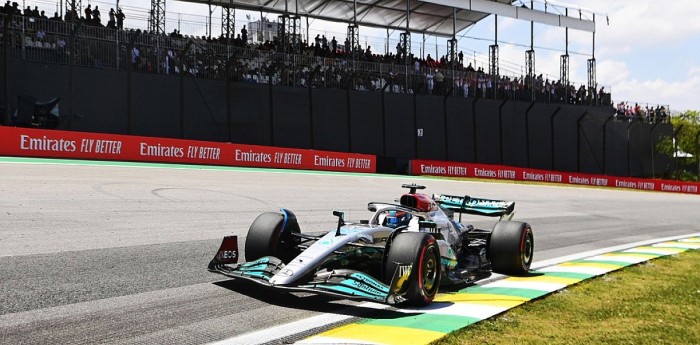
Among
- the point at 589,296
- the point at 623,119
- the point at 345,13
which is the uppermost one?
the point at 345,13

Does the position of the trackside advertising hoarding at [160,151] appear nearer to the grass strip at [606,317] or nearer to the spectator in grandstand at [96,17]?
the spectator in grandstand at [96,17]

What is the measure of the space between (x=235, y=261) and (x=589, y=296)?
3.97m

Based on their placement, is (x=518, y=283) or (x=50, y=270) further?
(x=518, y=283)

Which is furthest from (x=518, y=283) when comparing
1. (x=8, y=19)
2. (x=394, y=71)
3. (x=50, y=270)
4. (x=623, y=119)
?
(x=623, y=119)

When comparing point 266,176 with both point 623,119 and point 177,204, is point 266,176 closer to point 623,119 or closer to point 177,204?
point 177,204

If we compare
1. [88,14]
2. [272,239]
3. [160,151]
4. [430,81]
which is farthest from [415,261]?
[430,81]

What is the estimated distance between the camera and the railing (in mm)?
25250

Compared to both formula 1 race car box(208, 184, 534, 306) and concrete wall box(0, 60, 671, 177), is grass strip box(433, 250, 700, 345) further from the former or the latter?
concrete wall box(0, 60, 671, 177)

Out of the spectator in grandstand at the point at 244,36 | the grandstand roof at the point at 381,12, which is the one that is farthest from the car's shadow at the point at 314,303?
the grandstand roof at the point at 381,12

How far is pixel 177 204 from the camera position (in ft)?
48.2

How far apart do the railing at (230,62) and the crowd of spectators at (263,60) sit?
0.03 m

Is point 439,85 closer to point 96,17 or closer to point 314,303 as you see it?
point 96,17

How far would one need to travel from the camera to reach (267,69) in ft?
103

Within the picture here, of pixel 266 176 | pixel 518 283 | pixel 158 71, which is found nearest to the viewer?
pixel 518 283
